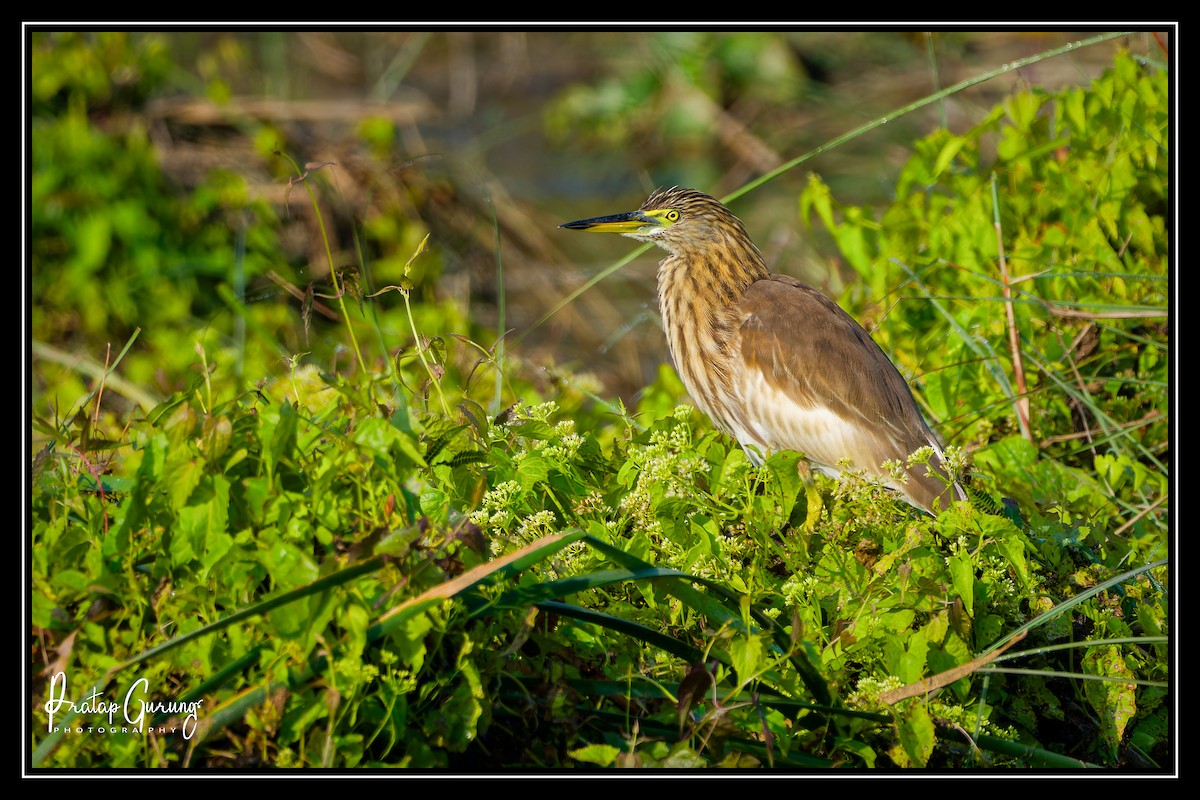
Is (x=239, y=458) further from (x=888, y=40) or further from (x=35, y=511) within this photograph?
(x=888, y=40)

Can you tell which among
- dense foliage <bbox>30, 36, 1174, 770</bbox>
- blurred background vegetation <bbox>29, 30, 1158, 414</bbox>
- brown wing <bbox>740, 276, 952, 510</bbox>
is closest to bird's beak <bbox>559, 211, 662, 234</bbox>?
blurred background vegetation <bbox>29, 30, 1158, 414</bbox>

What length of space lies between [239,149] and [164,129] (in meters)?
0.40

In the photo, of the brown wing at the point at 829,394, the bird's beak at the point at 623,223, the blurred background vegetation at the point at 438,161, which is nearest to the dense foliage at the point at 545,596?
the brown wing at the point at 829,394

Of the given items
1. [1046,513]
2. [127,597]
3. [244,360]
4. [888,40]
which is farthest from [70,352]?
[888,40]

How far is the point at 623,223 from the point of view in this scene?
388cm

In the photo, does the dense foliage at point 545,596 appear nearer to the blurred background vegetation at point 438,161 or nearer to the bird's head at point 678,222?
the bird's head at point 678,222

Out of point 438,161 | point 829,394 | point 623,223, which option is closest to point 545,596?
point 829,394

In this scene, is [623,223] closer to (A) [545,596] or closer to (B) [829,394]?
(B) [829,394]

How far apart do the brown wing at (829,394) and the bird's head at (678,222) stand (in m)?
0.48

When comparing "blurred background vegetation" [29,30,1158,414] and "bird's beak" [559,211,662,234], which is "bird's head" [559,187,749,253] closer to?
"bird's beak" [559,211,662,234]

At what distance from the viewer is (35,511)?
2.08 m

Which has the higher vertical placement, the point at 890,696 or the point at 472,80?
the point at 472,80

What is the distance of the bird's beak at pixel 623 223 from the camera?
3.79 m

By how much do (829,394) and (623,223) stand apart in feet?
3.09
